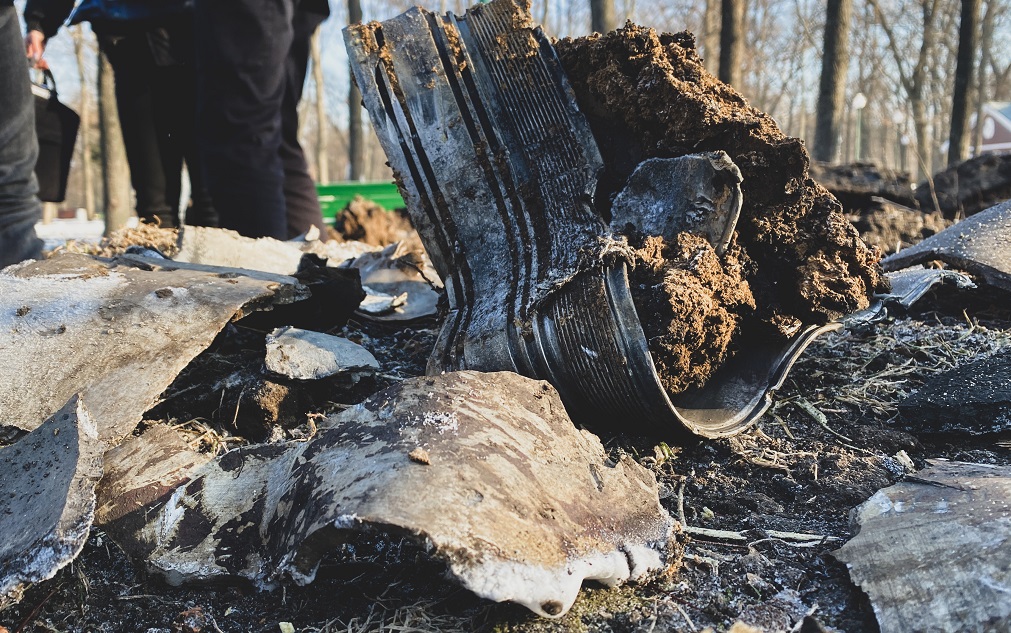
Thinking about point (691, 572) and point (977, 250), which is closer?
point (691, 572)

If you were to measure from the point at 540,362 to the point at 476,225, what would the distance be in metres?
0.64

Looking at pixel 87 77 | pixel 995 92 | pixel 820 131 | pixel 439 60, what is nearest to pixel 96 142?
pixel 87 77

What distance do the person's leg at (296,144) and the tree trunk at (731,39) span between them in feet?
21.5

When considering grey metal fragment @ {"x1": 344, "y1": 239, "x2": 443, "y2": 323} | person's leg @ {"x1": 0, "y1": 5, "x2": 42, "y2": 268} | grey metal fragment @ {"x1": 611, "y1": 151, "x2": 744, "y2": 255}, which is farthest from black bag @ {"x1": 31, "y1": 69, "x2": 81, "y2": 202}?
grey metal fragment @ {"x1": 611, "y1": 151, "x2": 744, "y2": 255}

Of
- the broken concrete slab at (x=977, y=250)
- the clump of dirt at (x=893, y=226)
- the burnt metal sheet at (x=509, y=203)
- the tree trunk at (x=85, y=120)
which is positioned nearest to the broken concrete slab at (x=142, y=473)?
the burnt metal sheet at (x=509, y=203)

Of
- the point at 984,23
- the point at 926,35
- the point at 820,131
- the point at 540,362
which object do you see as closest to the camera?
the point at 540,362

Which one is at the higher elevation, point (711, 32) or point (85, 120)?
point (711, 32)

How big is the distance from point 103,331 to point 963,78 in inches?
510

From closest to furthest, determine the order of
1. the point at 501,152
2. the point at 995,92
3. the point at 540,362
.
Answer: the point at 540,362 < the point at 501,152 < the point at 995,92

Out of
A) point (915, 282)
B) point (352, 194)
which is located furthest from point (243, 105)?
point (352, 194)

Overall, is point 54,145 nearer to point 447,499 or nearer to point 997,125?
point 447,499

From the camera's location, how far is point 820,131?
10.6 meters

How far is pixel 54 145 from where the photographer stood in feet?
13.6

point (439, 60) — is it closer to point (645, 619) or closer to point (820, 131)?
point (645, 619)
